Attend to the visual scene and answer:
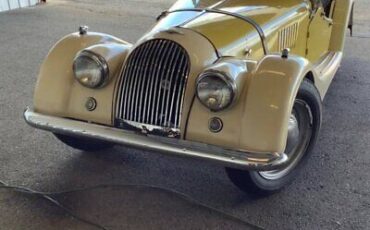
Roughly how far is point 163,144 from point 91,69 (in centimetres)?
57

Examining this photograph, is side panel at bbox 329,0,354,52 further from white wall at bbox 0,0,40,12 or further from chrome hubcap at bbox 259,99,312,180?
white wall at bbox 0,0,40,12

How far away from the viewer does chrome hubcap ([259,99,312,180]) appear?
7.88 ft

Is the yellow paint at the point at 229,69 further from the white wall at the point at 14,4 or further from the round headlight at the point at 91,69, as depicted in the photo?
the white wall at the point at 14,4

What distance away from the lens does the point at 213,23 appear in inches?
102

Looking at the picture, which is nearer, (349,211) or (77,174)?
(349,211)

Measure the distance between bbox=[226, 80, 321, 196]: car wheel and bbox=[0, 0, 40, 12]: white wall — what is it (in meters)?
5.80

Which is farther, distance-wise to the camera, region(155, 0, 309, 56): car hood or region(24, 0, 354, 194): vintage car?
region(155, 0, 309, 56): car hood

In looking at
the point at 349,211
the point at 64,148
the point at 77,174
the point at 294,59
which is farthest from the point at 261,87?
the point at 64,148

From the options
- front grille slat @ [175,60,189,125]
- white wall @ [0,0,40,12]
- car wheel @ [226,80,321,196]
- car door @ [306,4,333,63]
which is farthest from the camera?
white wall @ [0,0,40,12]

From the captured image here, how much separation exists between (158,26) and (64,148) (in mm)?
986

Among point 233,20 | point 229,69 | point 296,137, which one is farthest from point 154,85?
point 296,137

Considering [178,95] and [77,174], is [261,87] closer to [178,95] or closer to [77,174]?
[178,95]

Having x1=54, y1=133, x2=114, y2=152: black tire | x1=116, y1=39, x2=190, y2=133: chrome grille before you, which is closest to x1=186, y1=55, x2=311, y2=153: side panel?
x1=116, y1=39, x2=190, y2=133: chrome grille

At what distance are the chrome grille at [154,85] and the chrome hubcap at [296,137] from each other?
587 mm
